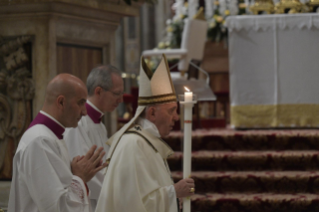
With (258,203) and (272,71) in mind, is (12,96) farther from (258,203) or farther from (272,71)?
(272,71)

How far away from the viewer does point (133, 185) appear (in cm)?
261

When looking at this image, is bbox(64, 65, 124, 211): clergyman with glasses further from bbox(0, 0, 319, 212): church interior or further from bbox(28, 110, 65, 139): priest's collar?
bbox(28, 110, 65, 139): priest's collar

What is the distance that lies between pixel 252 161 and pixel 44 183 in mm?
3048

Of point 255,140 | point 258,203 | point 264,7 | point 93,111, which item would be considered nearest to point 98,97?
point 93,111

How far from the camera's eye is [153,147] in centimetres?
279

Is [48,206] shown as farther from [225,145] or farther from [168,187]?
[225,145]

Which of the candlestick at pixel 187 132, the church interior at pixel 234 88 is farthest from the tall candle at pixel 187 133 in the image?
the church interior at pixel 234 88

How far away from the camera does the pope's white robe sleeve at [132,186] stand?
2615 millimetres

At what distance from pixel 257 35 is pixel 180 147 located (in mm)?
1602

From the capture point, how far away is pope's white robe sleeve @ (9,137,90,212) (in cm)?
227

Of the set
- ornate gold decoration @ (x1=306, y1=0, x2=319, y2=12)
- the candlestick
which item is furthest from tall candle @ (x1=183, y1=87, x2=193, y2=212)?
ornate gold decoration @ (x1=306, y1=0, x2=319, y2=12)

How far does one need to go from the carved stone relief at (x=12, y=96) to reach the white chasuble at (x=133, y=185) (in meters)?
1.29

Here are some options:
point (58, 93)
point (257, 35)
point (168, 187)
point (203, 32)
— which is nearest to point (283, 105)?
point (257, 35)

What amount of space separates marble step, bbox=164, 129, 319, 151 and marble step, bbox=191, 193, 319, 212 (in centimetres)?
77
